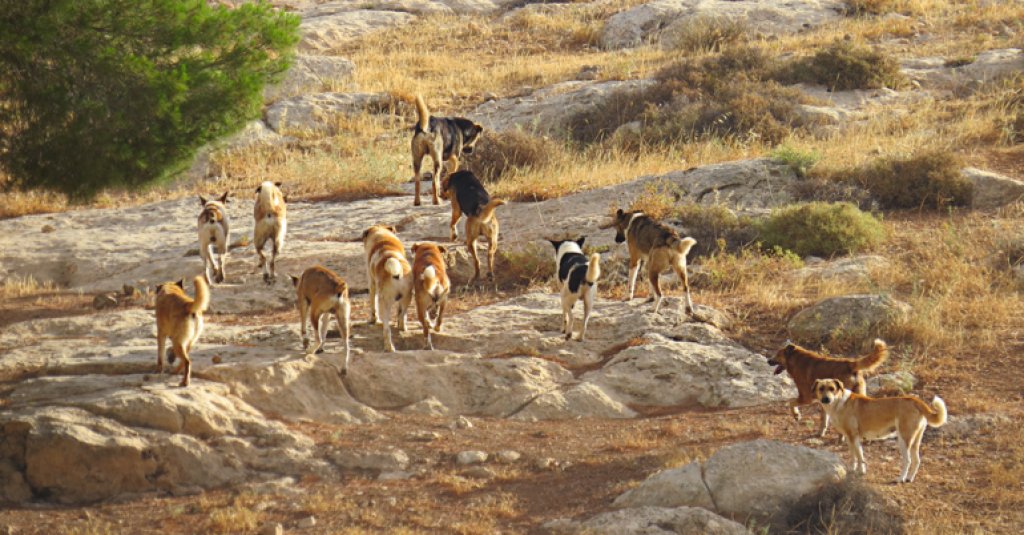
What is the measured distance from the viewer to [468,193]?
1545cm

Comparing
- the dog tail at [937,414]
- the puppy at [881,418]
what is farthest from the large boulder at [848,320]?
the dog tail at [937,414]

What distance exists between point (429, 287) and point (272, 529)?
12.7 feet

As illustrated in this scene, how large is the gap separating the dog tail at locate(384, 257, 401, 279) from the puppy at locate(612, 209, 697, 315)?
2941mm

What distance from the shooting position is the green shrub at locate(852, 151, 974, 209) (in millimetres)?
17953

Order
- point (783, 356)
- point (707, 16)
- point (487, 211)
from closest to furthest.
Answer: point (783, 356) < point (487, 211) < point (707, 16)

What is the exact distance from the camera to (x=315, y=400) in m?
11.3

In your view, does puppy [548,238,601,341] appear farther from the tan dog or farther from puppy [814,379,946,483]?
the tan dog

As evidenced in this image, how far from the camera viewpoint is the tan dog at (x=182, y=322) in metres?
10.6

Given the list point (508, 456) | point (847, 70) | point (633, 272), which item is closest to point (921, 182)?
point (633, 272)

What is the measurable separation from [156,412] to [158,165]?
12.0 ft

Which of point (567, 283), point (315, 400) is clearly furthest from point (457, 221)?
point (315, 400)

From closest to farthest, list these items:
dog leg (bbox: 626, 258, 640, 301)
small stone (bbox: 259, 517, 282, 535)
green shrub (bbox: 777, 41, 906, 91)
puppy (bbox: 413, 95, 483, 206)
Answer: small stone (bbox: 259, 517, 282, 535) < dog leg (bbox: 626, 258, 640, 301) < puppy (bbox: 413, 95, 483, 206) < green shrub (bbox: 777, 41, 906, 91)

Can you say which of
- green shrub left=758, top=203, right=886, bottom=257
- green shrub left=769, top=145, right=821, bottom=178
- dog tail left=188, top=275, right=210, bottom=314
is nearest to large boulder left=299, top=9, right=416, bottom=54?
green shrub left=769, top=145, right=821, bottom=178

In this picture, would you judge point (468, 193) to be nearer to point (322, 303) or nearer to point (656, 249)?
point (656, 249)
